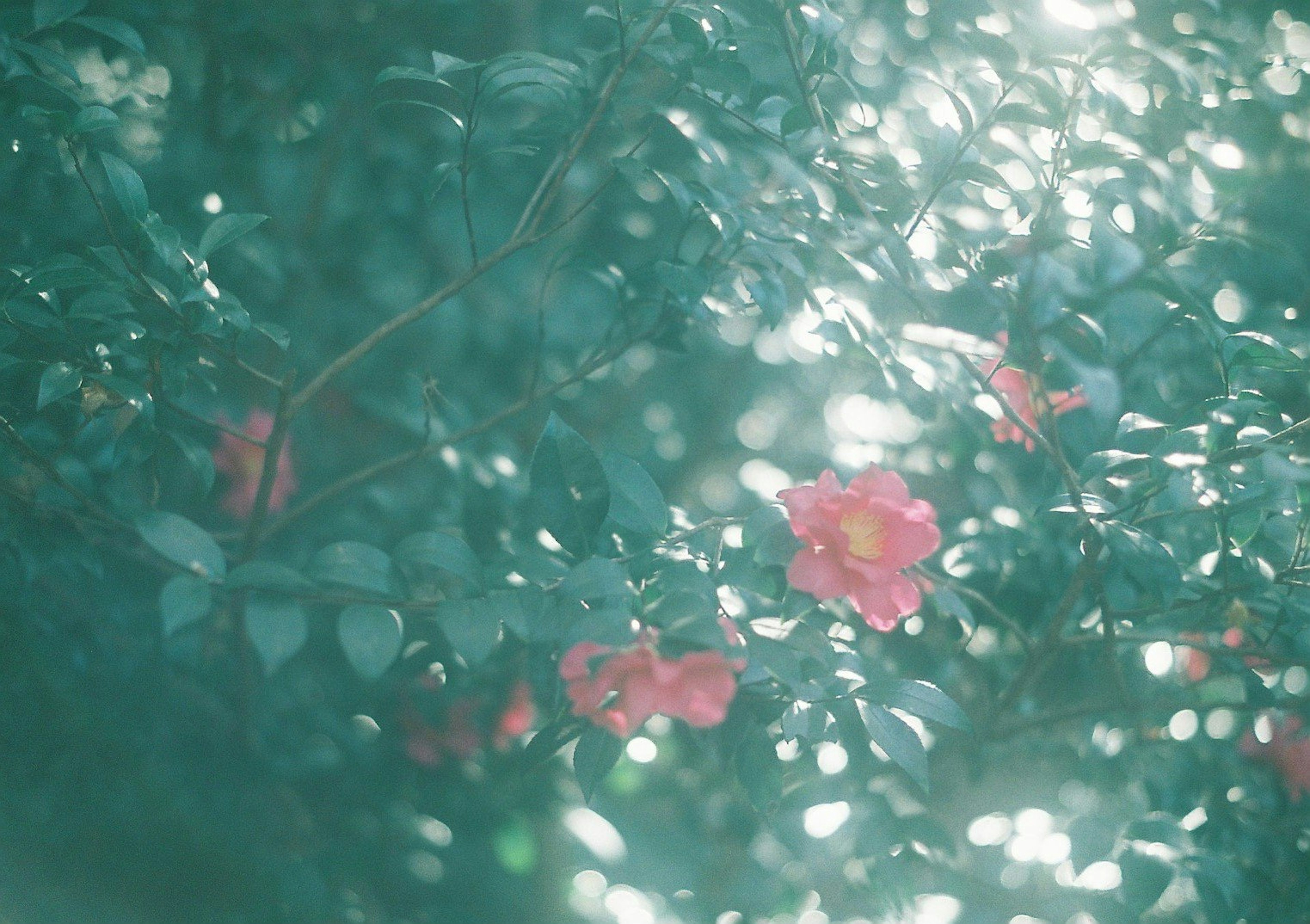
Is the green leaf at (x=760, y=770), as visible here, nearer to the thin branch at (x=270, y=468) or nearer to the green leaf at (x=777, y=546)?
the green leaf at (x=777, y=546)

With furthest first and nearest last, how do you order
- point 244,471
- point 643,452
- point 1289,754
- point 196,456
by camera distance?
point 244,471 → point 643,452 → point 1289,754 → point 196,456

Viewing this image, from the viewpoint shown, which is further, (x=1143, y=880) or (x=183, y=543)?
(x=1143, y=880)

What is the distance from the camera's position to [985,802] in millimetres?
1405

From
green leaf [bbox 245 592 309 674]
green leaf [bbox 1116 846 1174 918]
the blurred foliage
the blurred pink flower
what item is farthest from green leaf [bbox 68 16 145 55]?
green leaf [bbox 1116 846 1174 918]

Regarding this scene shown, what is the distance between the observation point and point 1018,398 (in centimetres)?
105

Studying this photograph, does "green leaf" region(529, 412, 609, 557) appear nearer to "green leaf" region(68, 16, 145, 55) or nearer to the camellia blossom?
the camellia blossom

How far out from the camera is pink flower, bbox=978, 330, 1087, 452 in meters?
0.94

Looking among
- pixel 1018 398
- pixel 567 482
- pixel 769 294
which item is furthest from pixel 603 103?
pixel 1018 398

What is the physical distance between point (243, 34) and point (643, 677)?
1207 millimetres

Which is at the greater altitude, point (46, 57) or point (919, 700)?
point (46, 57)

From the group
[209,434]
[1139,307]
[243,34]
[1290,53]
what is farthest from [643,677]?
[1290,53]

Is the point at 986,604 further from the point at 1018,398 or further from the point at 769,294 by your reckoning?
the point at 769,294

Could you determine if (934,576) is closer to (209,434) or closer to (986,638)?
(986,638)

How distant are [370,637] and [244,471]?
841 mm
